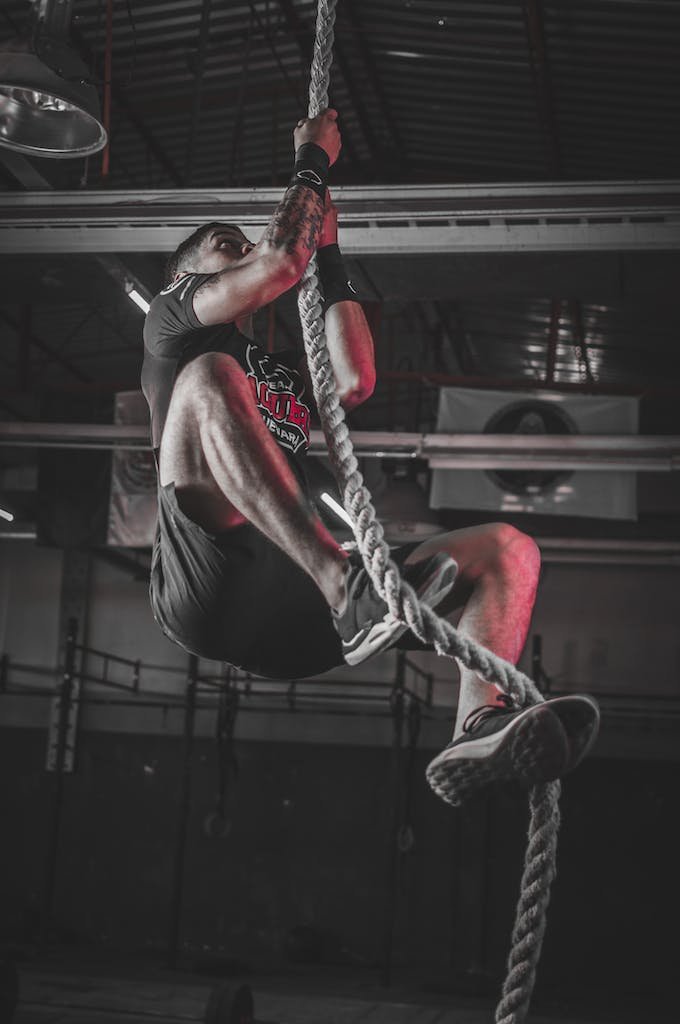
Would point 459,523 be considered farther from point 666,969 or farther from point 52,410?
point 666,969

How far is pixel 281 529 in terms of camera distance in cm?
217

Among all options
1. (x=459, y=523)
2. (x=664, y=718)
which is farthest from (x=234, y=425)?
(x=664, y=718)

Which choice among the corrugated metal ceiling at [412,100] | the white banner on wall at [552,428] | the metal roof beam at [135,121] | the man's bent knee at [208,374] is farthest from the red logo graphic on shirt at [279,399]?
the metal roof beam at [135,121]

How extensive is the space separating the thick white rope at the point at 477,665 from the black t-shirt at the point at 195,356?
1.34ft

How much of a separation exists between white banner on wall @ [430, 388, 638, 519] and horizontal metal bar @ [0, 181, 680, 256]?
258 centimetres

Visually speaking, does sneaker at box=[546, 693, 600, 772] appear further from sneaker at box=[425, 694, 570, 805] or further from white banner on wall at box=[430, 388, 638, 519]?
white banner on wall at box=[430, 388, 638, 519]

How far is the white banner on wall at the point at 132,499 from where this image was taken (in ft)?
28.6

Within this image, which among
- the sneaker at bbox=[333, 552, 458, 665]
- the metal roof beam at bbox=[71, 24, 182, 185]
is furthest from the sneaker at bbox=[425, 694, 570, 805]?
the metal roof beam at bbox=[71, 24, 182, 185]

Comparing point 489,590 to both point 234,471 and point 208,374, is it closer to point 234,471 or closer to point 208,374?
point 234,471

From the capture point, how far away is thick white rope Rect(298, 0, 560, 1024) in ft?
6.01

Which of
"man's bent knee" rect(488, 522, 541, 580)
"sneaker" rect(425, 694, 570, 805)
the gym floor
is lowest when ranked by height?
the gym floor

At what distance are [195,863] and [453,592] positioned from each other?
407 inches

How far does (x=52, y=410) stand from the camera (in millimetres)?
9875

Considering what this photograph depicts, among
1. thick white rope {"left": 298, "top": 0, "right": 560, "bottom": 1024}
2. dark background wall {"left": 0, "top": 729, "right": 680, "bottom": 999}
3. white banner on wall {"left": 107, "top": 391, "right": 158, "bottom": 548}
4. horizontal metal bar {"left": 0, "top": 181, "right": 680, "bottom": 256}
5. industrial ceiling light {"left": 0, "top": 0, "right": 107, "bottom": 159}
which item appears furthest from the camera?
dark background wall {"left": 0, "top": 729, "right": 680, "bottom": 999}
